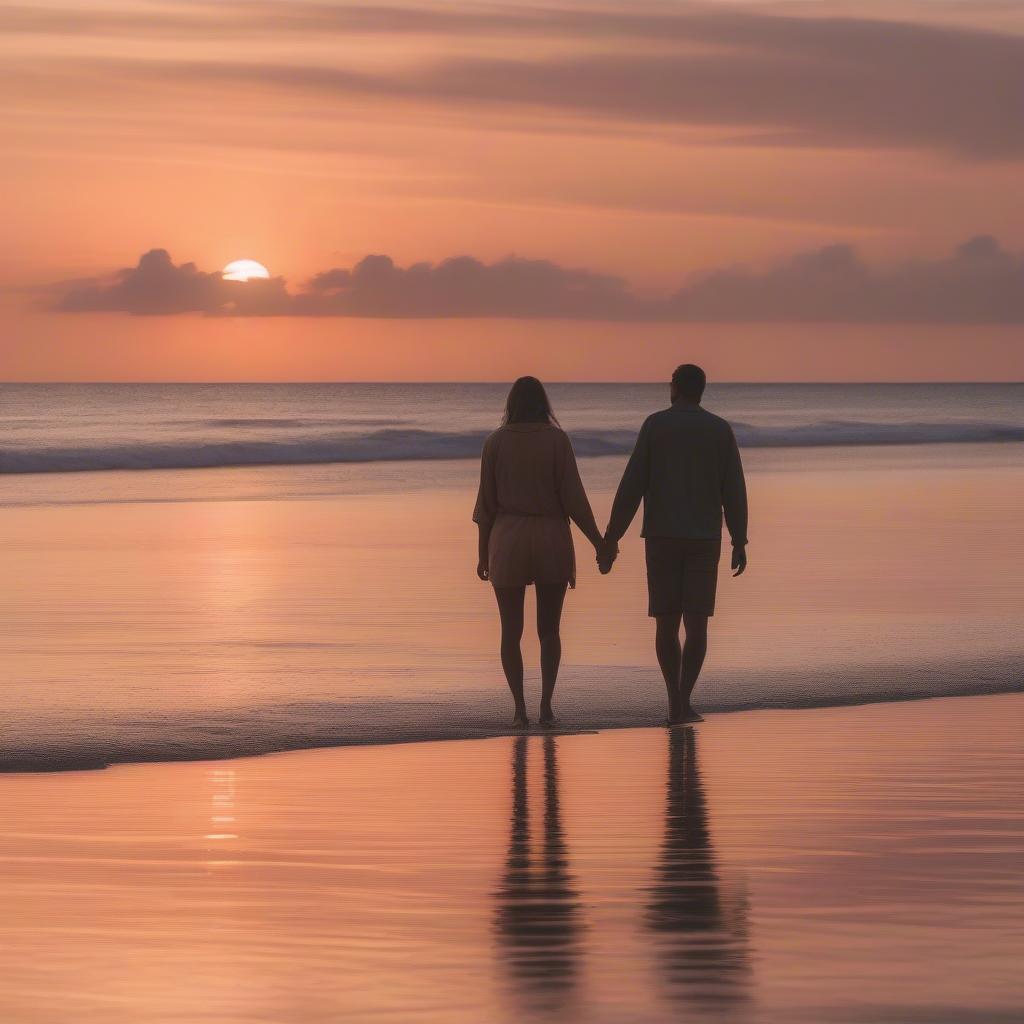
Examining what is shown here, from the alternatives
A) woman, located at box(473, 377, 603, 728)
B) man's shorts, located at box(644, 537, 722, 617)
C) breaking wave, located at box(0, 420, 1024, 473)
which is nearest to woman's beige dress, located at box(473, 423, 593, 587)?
woman, located at box(473, 377, 603, 728)

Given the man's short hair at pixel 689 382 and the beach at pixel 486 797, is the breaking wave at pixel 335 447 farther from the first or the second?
the man's short hair at pixel 689 382

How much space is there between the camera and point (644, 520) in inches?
346

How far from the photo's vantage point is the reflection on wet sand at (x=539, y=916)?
440 centimetres

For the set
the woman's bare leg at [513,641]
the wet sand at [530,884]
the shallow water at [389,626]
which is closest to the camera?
the wet sand at [530,884]

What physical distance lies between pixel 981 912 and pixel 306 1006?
6.51 feet

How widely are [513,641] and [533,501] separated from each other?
0.70 m

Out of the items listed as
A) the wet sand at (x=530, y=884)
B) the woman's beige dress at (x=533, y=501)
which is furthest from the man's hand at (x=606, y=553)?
the wet sand at (x=530, y=884)

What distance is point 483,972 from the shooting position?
14.7 feet

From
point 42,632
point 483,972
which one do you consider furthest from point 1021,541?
point 483,972

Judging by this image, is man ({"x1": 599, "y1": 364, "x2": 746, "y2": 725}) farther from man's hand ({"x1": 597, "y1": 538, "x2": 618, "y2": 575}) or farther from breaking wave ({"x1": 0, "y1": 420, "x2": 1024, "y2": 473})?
breaking wave ({"x1": 0, "y1": 420, "x2": 1024, "y2": 473})

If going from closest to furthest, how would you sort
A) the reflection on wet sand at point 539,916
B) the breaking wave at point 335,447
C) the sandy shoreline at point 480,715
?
the reflection on wet sand at point 539,916, the sandy shoreline at point 480,715, the breaking wave at point 335,447

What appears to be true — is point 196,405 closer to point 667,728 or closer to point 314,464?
point 314,464

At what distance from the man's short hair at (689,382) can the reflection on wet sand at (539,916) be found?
9.27 feet

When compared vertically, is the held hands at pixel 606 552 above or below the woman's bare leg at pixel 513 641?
above
